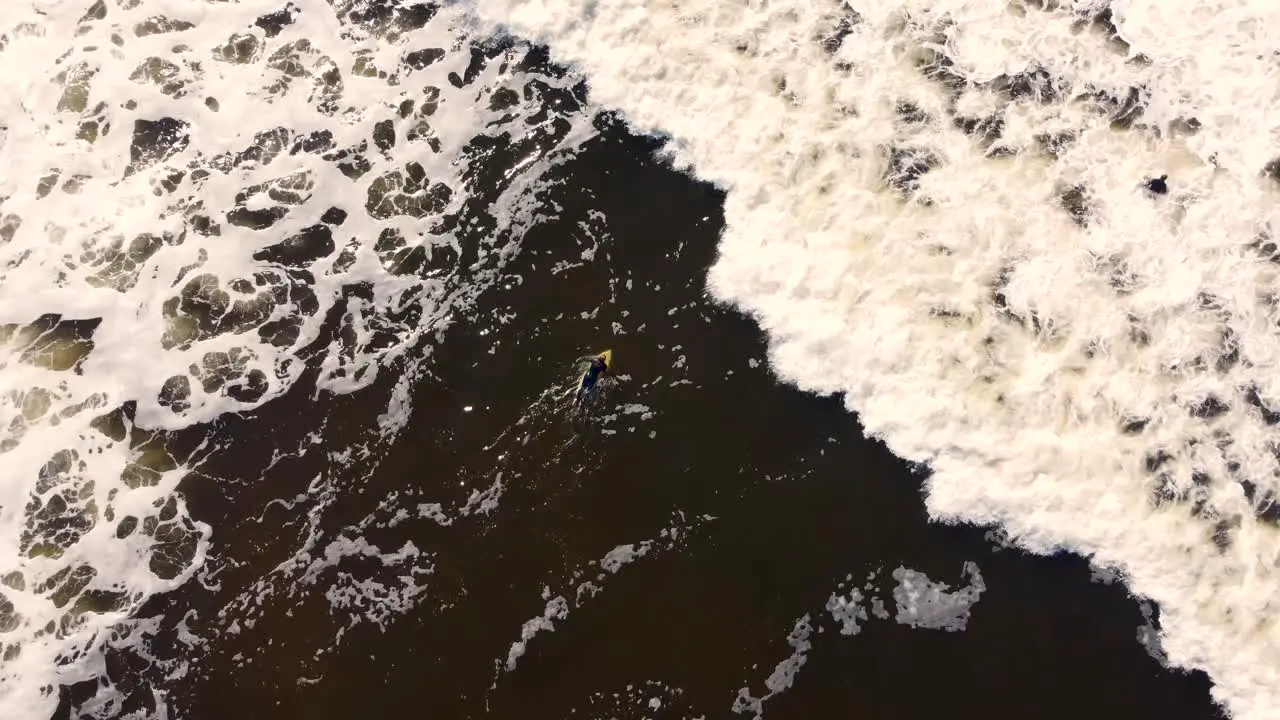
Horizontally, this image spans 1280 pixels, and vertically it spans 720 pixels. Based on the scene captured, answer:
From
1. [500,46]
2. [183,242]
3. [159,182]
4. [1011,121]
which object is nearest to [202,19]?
[159,182]

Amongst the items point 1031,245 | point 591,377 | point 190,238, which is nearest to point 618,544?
point 591,377

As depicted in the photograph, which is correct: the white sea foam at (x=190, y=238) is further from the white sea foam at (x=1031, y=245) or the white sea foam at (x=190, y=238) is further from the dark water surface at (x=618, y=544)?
the white sea foam at (x=1031, y=245)

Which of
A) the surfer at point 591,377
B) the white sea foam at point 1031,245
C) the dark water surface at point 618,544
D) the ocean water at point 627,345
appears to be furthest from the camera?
the surfer at point 591,377

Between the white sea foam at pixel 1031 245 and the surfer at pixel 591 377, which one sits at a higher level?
the white sea foam at pixel 1031 245

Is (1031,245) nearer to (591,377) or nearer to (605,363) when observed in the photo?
(605,363)

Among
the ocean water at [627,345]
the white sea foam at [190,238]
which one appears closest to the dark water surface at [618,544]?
the ocean water at [627,345]
